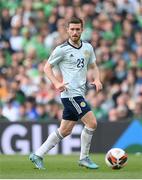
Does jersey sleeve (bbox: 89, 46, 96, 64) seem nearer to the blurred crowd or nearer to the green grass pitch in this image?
the green grass pitch

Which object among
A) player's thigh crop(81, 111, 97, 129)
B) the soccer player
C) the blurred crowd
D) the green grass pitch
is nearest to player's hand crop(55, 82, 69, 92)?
the soccer player

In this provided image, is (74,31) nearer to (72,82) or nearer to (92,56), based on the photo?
(92,56)

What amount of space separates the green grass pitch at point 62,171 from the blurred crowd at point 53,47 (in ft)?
13.2

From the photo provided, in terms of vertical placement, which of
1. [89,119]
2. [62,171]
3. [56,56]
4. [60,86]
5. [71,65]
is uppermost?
[56,56]

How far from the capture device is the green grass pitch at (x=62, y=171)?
9891 millimetres

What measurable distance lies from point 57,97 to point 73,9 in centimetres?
286

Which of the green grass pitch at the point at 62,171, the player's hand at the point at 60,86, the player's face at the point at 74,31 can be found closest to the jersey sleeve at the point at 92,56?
the player's face at the point at 74,31

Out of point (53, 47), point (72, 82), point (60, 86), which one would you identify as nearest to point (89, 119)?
point (72, 82)

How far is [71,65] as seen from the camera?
11.0m

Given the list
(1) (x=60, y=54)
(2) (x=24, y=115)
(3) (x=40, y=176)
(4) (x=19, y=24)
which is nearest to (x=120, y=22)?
(4) (x=19, y=24)

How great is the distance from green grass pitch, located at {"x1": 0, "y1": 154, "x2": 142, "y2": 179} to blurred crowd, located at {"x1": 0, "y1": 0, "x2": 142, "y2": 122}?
→ 403 cm

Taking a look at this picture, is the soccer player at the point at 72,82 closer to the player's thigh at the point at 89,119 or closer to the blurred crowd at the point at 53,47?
the player's thigh at the point at 89,119

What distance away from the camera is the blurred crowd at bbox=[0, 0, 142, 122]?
17.1m

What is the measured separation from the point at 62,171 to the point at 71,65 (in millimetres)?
1440
